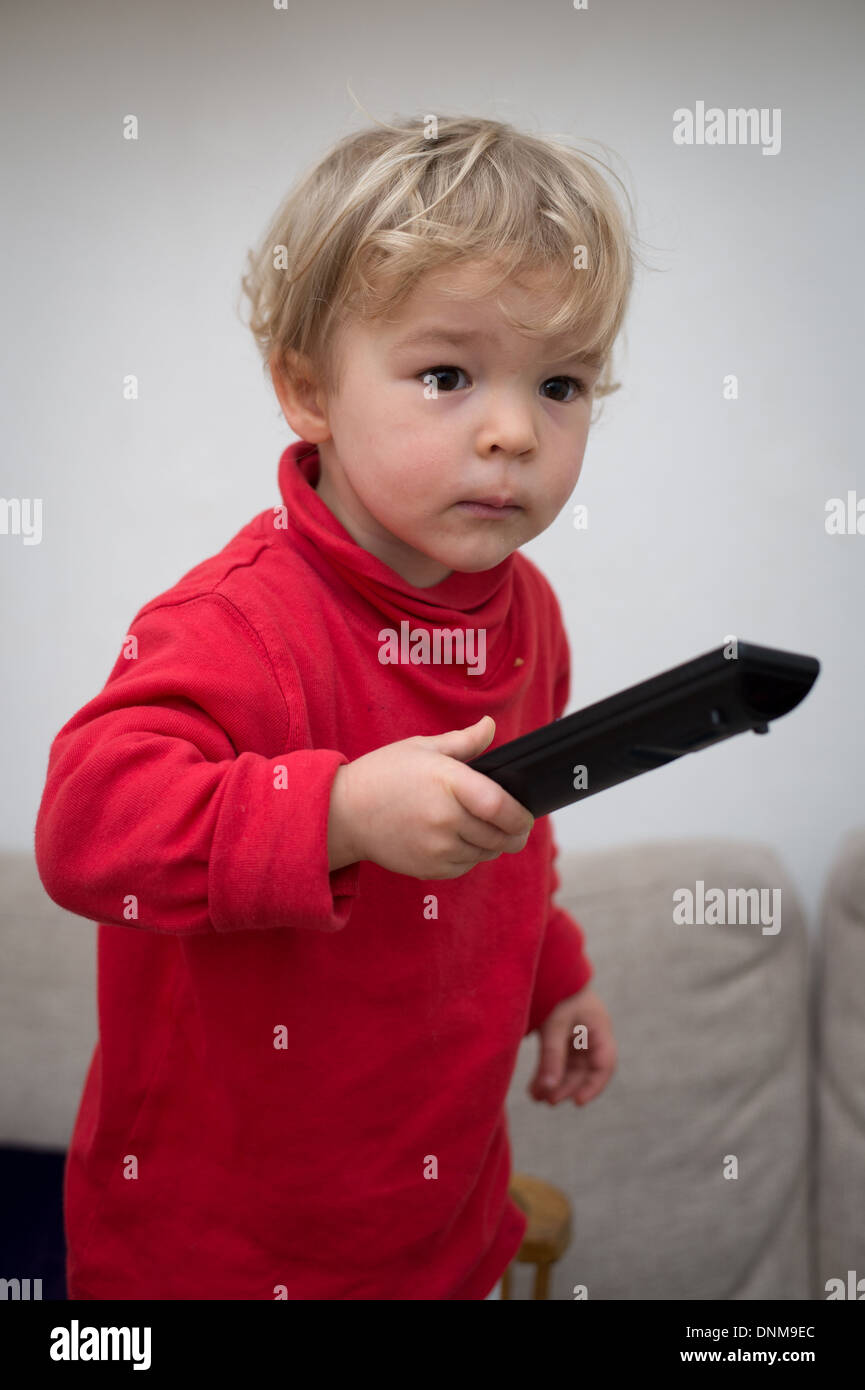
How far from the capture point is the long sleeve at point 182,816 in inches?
19.9

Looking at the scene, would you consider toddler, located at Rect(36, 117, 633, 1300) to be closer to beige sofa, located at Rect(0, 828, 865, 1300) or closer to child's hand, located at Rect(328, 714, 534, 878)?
child's hand, located at Rect(328, 714, 534, 878)

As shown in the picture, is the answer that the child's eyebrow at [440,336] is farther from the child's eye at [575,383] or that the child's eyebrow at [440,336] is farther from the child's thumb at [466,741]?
the child's thumb at [466,741]

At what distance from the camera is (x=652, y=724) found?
1.51 ft

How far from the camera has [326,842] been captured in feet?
1.66

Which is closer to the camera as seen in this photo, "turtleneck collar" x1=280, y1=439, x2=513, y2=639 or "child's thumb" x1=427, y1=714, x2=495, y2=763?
"child's thumb" x1=427, y1=714, x2=495, y2=763

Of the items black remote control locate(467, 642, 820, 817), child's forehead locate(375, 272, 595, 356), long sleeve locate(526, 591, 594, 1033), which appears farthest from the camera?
long sleeve locate(526, 591, 594, 1033)

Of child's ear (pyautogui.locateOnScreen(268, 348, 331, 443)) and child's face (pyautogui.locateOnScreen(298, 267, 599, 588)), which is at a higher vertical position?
child's ear (pyautogui.locateOnScreen(268, 348, 331, 443))

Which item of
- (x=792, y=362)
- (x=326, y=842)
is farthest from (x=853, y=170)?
(x=326, y=842)

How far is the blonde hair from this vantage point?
59 centimetres

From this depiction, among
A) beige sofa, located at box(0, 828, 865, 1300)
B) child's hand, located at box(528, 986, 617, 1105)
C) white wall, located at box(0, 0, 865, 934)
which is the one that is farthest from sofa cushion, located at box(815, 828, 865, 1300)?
child's hand, located at box(528, 986, 617, 1105)

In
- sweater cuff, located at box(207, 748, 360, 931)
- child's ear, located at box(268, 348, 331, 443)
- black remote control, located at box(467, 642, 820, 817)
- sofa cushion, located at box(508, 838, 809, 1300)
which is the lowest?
sofa cushion, located at box(508, 838, 809, 1300)

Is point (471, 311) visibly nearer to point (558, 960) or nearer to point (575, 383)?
point (575, 383)

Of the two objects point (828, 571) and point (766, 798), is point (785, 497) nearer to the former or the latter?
point (828, 571)

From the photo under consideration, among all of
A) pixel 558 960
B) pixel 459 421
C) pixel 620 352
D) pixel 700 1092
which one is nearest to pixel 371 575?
pixel 459 421
